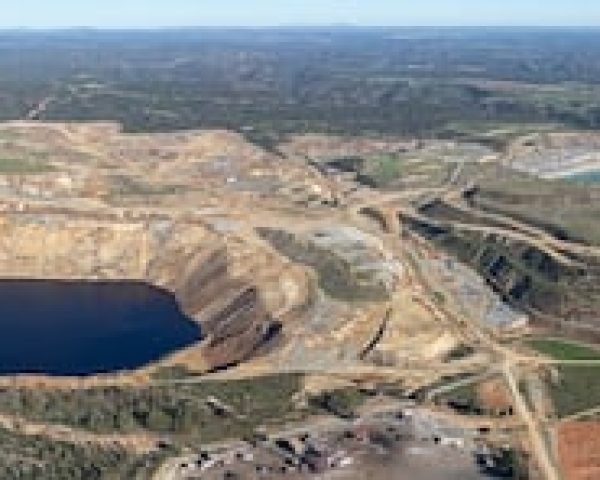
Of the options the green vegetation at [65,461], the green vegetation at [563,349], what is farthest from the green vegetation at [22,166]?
the green vegetation at [65,461]

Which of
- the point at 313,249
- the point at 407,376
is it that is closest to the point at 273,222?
the point at 313,249

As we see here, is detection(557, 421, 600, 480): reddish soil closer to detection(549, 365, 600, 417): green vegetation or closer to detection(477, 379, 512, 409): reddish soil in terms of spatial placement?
detection(549, 365, 600, 417): green vegetation

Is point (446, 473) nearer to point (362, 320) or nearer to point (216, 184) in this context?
point (362, 320)

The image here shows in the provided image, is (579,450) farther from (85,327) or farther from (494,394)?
(85,327)

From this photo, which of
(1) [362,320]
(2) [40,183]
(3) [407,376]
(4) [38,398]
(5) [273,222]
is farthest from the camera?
(2) [40,183]

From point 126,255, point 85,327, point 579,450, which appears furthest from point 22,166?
point 579,450

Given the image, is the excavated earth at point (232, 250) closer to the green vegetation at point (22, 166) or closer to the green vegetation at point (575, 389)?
the green vegetation at point (22, 166)
